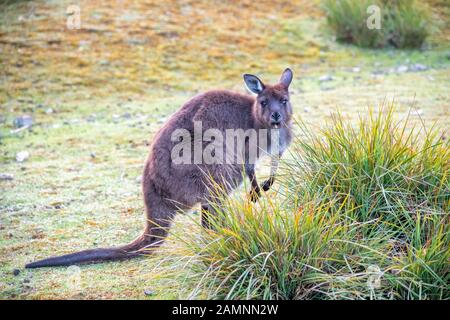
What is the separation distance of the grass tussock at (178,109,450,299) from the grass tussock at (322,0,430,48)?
8.36 m

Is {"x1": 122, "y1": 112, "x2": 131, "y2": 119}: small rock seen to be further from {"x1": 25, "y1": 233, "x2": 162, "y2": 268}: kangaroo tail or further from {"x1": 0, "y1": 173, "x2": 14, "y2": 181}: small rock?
{"x1": 25, "y1": 233, "x2": 162, "y2": 268}: kangaroo tail

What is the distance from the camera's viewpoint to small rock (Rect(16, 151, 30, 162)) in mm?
7531

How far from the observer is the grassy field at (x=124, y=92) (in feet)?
14.9

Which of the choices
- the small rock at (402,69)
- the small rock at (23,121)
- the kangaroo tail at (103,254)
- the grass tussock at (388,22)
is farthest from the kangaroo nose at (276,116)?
the grass tussock at (388,22)

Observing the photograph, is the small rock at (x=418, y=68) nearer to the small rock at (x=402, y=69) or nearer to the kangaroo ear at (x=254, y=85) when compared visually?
the small rock at (x=402, y=69)

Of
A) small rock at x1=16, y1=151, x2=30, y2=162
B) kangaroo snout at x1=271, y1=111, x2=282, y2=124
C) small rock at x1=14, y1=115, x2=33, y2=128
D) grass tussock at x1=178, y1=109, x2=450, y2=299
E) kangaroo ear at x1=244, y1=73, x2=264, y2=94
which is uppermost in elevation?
kangaroo ear at x1=244, y1=73, x2=264, y2=94

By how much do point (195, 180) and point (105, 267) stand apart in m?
0.96

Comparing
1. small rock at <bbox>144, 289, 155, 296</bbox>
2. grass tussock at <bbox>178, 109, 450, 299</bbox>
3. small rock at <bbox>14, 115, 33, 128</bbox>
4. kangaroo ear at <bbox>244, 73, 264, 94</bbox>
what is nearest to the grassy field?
small rock at <bbox>144, 289, 155, 296</bbox>

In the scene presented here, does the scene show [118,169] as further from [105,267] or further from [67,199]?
[105,267]

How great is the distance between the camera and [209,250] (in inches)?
148

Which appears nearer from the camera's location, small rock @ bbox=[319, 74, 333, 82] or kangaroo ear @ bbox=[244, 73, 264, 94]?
kangaroo ear @ bbox=[244, 73, 264, 94]

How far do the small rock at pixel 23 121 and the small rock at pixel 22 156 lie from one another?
1.35m

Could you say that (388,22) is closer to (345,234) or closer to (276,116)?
(276,116)

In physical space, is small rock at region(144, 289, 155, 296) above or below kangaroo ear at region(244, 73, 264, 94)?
below
